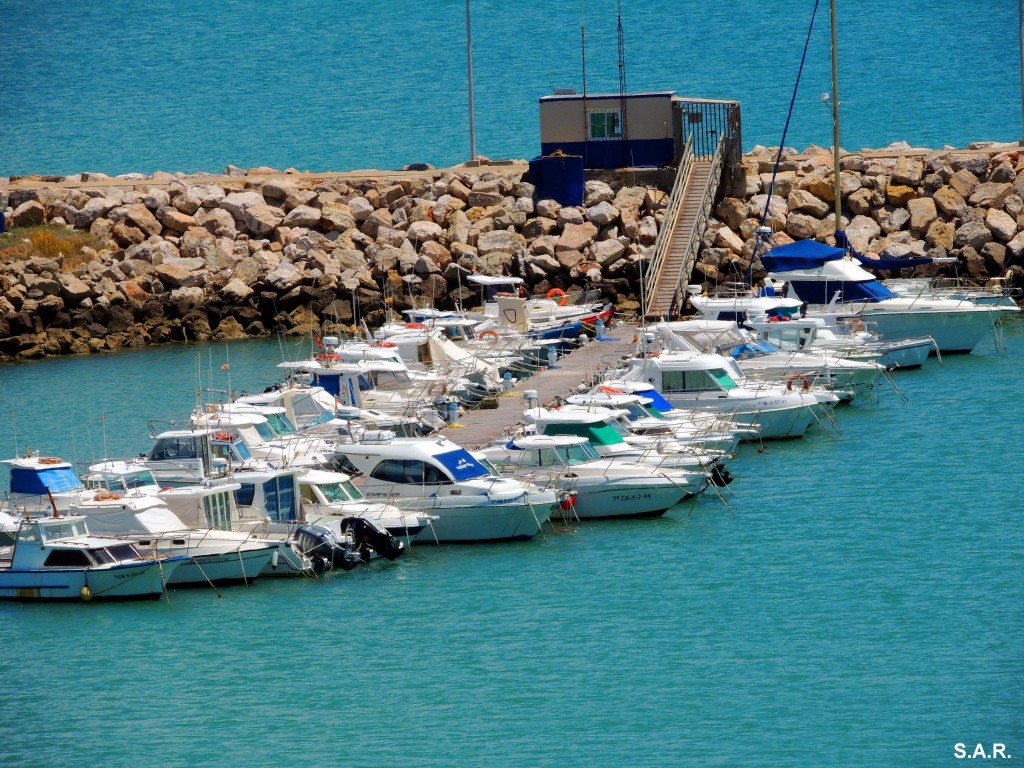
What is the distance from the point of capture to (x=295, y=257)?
199 feet

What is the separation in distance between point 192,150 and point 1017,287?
95.7 meters

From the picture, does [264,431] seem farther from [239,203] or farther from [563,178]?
[239,203]

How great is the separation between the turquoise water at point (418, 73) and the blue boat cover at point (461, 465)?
93911 millimetres

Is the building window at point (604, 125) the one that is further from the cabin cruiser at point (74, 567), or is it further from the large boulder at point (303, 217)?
the cabin cruiser at point (74, 567)

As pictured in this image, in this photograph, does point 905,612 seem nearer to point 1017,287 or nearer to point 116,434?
point 116,434

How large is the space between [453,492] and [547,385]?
12598 mm

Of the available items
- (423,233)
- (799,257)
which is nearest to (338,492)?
(799,257)

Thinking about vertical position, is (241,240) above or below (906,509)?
above

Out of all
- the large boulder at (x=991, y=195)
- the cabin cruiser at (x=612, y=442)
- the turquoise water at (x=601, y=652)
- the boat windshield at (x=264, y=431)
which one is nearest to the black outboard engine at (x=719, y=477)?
the cabin cruiser at (x=612, y=442)

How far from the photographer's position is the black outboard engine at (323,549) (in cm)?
3038

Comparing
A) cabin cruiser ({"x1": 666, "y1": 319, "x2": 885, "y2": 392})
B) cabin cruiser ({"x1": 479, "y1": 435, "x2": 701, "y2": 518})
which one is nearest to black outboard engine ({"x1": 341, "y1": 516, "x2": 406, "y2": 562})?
cabin cruiser ({"x1": 479, "y1": 435, "x2": 701, "y2": 518})

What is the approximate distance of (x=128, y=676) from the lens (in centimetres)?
2659

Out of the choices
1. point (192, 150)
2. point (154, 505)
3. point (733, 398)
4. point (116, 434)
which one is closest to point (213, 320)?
point (116, 434)

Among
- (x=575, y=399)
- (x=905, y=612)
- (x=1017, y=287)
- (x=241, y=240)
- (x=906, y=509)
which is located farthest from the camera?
(x=241, y=240)
